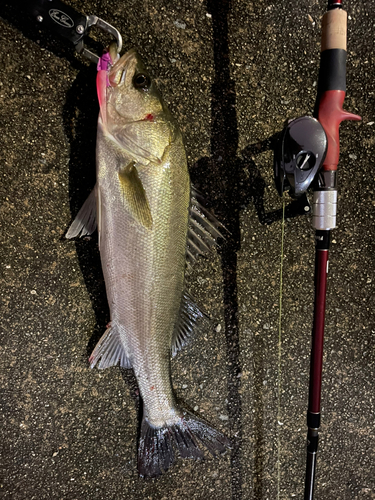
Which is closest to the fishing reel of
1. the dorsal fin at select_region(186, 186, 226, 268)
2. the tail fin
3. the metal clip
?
the dorsal fin at select_region(186, 186, 226, 268)

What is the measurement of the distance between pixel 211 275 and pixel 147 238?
1.59ft

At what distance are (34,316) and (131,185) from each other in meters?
0.81

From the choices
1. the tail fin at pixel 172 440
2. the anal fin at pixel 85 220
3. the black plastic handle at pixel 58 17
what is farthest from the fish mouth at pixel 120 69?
the tail fin at pixel 172 440

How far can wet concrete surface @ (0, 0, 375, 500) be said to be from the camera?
1.50 m

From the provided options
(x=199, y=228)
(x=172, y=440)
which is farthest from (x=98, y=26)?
(x=172, y=440)

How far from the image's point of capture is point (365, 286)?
181 centimetres

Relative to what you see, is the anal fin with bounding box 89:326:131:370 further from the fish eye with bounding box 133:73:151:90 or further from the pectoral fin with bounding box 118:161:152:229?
the fish eye with bounding box 133:73:151:90

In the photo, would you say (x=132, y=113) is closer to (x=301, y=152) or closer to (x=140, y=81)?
(x=140, y=81)

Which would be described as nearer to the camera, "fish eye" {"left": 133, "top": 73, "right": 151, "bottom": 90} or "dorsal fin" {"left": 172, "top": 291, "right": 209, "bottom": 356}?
"fish eye" {"left": 133, "top": 73, "right": 151, "bottom": 90}

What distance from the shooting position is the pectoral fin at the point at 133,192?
1310 millimetres

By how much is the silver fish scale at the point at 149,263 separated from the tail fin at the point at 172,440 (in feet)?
0.16

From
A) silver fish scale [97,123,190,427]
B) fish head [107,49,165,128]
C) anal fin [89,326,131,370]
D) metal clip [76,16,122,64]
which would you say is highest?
metal clip [76,16,122,64]

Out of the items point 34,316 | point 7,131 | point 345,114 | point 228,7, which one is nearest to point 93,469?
point 34,316

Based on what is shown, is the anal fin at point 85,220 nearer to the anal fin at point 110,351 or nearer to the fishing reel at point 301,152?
the anal fin at point 110,351
